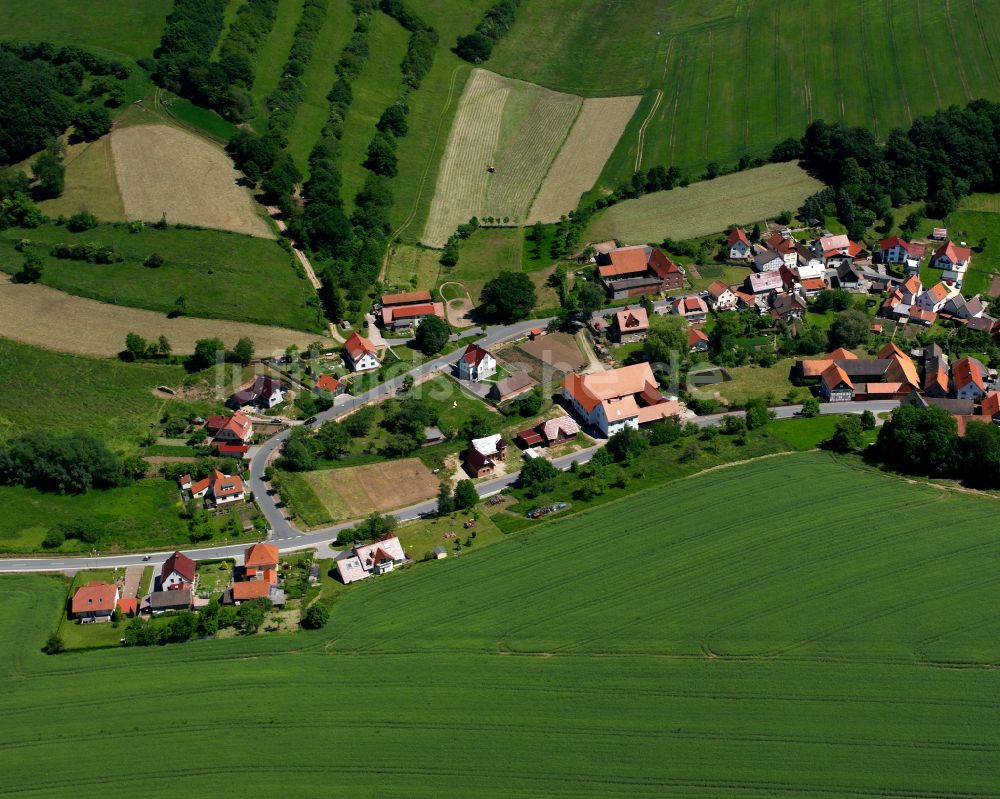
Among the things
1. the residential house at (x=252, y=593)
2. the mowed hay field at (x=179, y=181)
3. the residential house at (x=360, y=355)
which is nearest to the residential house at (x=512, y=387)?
the residential house at (x=360, y=355)

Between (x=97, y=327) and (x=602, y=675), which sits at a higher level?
(x=97, y=327)

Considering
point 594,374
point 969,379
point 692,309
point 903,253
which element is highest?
point 903,253

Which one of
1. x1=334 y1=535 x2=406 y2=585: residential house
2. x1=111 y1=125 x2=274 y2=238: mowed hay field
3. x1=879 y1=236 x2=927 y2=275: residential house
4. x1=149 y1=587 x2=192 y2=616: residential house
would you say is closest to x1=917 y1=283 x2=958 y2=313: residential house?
x1=879 y1=236 x2=927 y2=275: residential house

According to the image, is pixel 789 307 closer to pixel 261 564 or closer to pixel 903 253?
pixel 903 253

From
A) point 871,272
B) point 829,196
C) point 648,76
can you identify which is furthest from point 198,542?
point 648,76

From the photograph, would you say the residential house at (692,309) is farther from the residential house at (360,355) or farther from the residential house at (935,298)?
the residential house at (360,355)

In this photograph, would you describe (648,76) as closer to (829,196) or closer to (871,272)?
(829,196)

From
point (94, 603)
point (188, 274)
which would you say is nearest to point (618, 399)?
point (94, 603)
